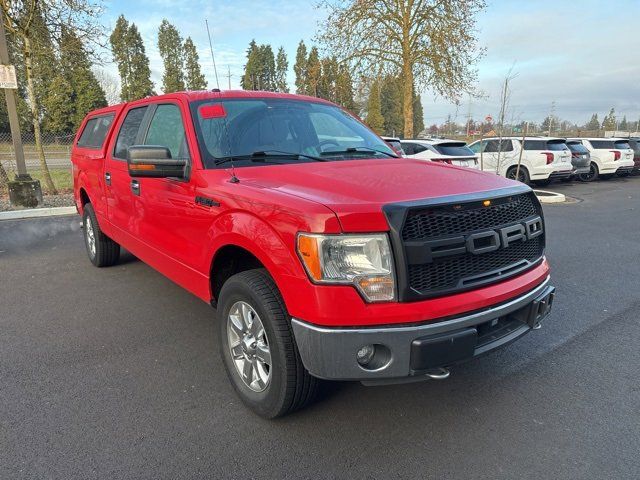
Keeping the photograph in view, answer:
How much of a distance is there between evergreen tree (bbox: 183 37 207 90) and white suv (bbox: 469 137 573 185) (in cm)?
917

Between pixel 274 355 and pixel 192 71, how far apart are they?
8006mm

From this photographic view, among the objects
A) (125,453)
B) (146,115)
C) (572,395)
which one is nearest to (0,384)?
(125,453)

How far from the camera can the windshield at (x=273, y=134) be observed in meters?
3.23

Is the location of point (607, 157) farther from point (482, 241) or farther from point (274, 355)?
point (274, 355)

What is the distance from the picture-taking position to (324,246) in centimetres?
216

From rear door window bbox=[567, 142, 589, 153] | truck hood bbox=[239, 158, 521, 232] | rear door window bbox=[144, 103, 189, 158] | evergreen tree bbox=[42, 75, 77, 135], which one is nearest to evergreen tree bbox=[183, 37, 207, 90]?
rear door window bbox=[144, 103, 189, 158]

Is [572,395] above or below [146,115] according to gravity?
below

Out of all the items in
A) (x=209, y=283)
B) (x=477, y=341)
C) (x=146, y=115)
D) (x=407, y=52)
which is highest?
(x=407, y=52)

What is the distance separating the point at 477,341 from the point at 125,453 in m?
1.92

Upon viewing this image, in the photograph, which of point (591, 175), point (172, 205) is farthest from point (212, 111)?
point (591, 175)

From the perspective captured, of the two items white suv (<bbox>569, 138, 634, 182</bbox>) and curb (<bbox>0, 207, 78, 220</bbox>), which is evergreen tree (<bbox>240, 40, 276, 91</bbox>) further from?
white suv (<bbox>569, 138, 634, 182</bbox>)

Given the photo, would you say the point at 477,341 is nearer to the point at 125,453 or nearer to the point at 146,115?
the point at 125,453

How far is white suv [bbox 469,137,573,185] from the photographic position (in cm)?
1495

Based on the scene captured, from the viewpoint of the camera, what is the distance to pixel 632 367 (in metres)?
3.27
